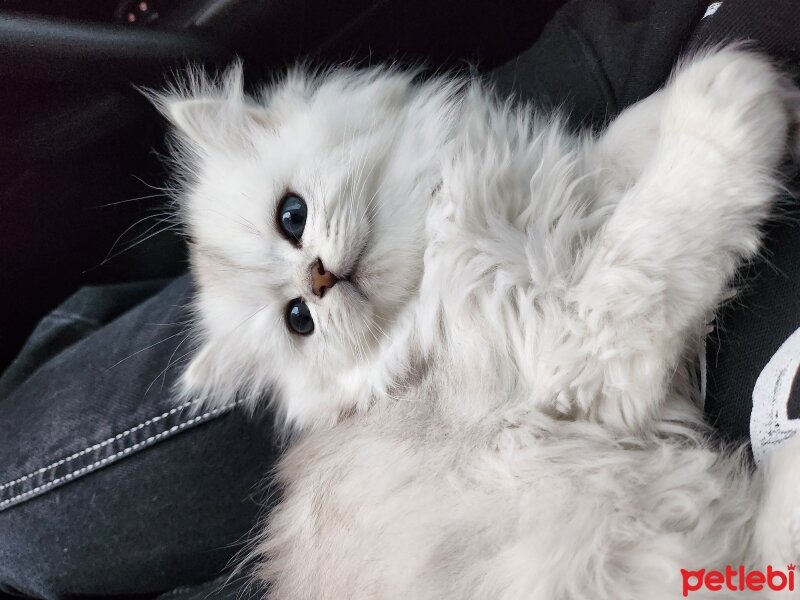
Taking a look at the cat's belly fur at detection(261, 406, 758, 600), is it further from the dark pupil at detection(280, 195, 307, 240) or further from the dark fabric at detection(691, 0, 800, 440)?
the dark pupil at detection(280, 195, 307, 240)

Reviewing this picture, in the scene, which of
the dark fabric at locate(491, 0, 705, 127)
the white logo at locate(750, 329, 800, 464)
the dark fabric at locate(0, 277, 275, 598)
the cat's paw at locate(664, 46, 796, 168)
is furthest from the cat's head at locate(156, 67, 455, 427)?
the white logo at locate(750, 329, 800, 464)

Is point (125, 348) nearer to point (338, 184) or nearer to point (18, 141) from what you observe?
point (18, 141)

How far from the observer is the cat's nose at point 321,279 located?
1189mm

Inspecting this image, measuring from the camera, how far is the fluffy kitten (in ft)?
2.99

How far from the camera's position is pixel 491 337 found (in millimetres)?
1092

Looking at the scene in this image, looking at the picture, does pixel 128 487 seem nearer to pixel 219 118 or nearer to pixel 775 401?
pixel 219 118

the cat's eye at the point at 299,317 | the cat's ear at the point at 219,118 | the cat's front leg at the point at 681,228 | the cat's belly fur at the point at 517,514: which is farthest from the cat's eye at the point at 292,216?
the cat's front leg at the point at 681,228

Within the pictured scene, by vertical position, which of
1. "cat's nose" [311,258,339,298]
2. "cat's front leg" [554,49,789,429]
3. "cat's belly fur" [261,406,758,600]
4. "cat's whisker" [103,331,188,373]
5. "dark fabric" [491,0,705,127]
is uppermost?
"dark fabric" [491,0,705,127]

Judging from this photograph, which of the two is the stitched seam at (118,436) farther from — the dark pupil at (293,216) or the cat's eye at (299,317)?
the dark pupil at (293,216)

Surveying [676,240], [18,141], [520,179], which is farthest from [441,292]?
[18,141]

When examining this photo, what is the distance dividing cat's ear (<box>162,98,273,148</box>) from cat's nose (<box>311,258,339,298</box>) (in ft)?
1.45

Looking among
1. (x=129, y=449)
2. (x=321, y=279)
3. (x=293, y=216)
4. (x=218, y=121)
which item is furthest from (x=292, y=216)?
(x=129, y=449)

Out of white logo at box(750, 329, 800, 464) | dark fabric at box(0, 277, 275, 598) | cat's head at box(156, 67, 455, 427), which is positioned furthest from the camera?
dark fabric at box(0, 277, 275, 598)

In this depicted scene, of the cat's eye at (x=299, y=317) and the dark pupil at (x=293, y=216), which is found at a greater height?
the dark pupil at (x=293, y=216)
